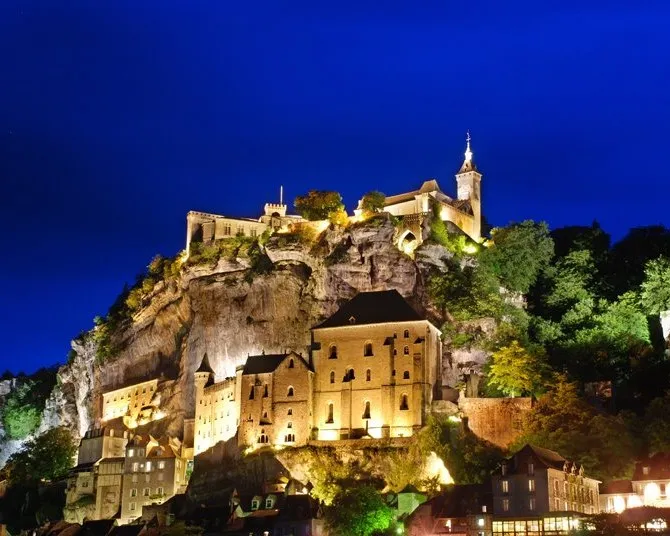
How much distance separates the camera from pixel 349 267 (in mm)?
90250

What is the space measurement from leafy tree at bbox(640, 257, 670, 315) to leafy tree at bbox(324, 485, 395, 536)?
2916cm

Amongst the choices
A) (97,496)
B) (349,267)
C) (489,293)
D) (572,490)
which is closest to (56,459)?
(97,496)

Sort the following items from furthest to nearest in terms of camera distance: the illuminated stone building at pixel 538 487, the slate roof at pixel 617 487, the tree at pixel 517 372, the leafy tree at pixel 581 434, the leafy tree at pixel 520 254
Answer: the leafy tree at pixel 520 254 < the tree at pixel 517 372 < the leafy tree at pixel 581 434 < the slate roof at pixel 617 487 < the illuminated stone building at pixel 538 487

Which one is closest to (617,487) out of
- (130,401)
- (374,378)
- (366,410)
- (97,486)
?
(366,410)

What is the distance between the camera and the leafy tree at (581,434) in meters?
71.4

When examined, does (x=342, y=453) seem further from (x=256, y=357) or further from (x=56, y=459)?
(x=56, y=459)

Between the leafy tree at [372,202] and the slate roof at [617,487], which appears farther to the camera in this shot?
the leafy tree at [372,202]

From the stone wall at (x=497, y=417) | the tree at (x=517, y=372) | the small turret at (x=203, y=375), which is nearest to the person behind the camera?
the stone wall at (x=497, y=417)

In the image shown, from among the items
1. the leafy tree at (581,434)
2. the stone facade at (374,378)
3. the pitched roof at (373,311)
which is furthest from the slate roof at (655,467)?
the pitched roof at (373,311)

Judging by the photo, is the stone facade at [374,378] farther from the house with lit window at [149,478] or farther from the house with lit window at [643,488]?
the house with lit window at [643,488]

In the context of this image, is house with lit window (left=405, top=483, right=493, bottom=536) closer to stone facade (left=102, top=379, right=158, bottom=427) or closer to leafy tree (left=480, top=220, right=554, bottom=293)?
leafy tree (left=480, top=220, right=554, bottom=293)

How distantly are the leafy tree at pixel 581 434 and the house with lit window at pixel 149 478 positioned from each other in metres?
25.8

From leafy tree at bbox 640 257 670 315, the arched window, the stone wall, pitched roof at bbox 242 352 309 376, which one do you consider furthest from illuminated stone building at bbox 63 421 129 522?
leafy tree at bbox 640 257 670 315

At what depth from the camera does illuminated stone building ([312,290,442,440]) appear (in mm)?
78812
